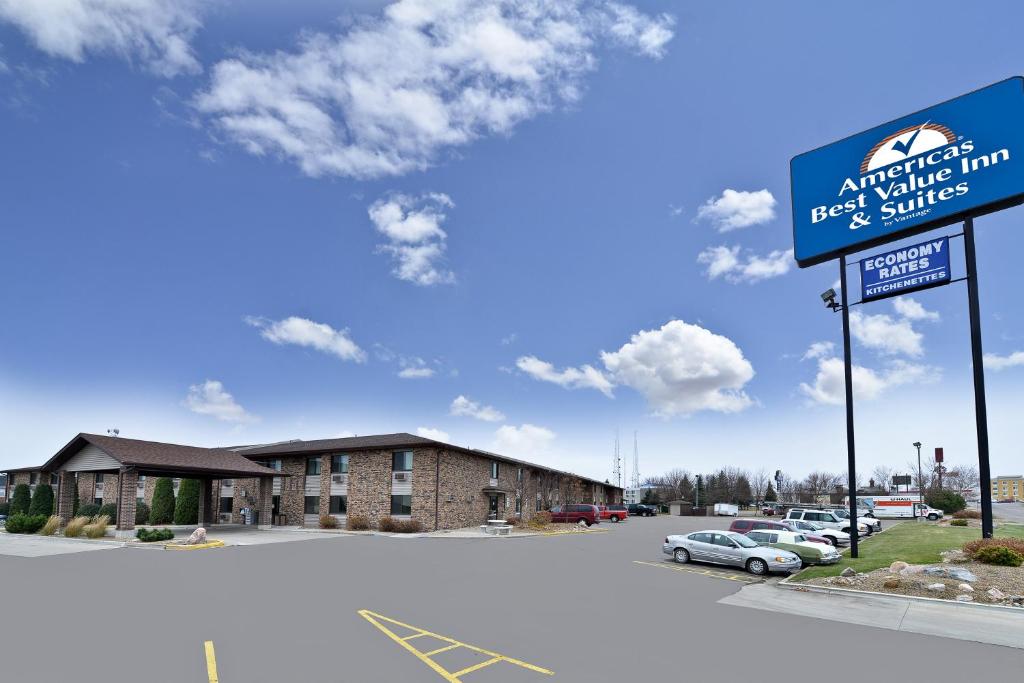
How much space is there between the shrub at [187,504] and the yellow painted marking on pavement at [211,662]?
37.3 m

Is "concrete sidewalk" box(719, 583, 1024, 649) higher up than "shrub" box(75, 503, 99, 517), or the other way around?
"concrete sidewalk" box(719, 583, 1024, 649)

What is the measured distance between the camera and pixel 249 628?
415 inches

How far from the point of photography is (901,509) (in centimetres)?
5381

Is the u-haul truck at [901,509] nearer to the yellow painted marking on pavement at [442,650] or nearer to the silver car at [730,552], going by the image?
the silver car at [730,552]

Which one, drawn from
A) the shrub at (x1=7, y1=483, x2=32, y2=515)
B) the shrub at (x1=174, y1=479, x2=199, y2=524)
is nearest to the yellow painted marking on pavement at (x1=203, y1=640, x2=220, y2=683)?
the shrub at (x1=174, y1=479, x2=199, y2=524)

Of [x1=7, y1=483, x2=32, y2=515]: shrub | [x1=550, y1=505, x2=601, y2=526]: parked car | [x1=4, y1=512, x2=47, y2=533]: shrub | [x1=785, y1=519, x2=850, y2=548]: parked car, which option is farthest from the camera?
[x1=7, y1=483, x2=32, y2=515]: shrub

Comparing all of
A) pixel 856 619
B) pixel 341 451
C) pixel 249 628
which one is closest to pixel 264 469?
pixel 341 451

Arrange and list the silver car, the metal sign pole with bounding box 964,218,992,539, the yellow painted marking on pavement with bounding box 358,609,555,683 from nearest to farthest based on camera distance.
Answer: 1. the yellow painted marking on pavement with bounding box 358,609,555,683
2. the metal sign pole with bounding box 964,218,992,539
3. the silver car

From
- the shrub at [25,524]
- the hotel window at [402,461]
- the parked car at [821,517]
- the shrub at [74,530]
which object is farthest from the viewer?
the hotel window at [402,461]

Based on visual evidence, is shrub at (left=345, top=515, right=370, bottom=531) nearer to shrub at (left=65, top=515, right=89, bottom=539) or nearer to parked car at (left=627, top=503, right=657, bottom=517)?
shrub at (left=65, top=515, right=89, bottom=539)

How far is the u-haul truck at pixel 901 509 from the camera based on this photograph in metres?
51.7

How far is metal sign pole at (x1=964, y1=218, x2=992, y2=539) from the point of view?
17.2 metres

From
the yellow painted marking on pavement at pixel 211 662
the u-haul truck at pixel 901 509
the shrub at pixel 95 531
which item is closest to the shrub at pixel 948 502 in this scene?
the u-haul truck at pixel 901 509

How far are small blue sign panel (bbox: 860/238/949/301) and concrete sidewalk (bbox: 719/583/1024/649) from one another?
10.6m
